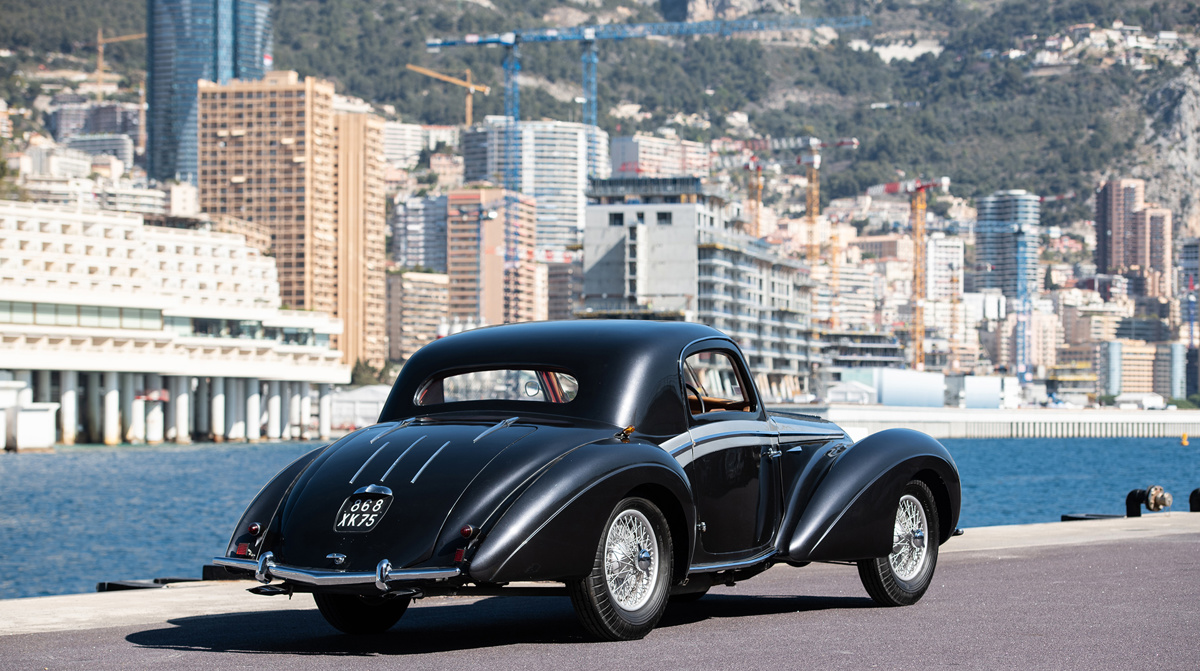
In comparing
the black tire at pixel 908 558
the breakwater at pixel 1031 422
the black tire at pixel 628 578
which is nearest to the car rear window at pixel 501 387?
the black tire at pixel 628 578

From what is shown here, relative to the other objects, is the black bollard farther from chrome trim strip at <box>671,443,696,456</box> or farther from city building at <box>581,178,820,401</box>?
city building at <box>581,178,820,401</box>

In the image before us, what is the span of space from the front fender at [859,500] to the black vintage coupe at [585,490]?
13 millimetres

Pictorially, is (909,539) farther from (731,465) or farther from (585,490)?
(585,490)

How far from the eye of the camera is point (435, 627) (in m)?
9.59

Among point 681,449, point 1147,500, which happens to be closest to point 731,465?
point 681,449

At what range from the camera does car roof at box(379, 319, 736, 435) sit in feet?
29.7

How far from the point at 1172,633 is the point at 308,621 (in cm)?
539

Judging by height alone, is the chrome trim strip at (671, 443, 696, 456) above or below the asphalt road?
above

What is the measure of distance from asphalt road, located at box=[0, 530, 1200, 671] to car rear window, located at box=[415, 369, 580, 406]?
4.67ft

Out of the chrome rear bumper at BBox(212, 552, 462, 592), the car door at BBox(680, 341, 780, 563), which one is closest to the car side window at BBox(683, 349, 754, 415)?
the car door at BBox(680, 341, 780, 563)

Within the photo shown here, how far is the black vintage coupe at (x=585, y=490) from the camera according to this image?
8.04 m

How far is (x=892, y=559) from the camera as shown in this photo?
1055 centimetres

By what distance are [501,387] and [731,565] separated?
1.83 meters

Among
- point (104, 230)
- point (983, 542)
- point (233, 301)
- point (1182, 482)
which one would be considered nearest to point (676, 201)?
point (233, 301)
